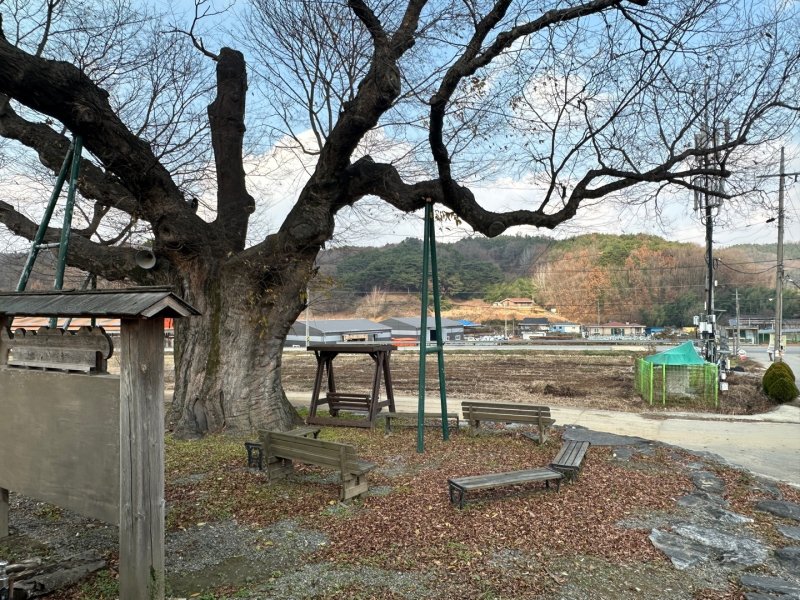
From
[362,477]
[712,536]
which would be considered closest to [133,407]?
[362,477]

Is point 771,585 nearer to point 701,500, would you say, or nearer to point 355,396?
point 701,500

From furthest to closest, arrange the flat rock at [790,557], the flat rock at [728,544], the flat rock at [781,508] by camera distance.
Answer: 1. the flat rock at [781,508]
2. the flat rock at [728,544]
3. the flat rock at [790,557]

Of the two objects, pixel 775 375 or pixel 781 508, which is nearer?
pixel 781 508

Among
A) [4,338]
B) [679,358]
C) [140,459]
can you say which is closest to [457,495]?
[140,459]

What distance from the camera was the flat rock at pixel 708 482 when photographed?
678 cm

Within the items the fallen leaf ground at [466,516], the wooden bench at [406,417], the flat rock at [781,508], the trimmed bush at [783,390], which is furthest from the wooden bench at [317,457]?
the trimmed bush at [783,390]

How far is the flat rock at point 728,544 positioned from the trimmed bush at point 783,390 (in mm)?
14376

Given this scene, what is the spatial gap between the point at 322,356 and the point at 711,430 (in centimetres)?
886

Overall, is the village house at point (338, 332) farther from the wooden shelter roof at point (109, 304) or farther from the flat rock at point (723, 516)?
the wooden shelter roof at point (109, 304)

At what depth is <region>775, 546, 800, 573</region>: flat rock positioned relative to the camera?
4543 mm

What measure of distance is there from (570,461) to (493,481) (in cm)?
162

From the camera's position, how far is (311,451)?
632 cm

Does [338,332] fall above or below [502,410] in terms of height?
below

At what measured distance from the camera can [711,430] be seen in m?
12.6
